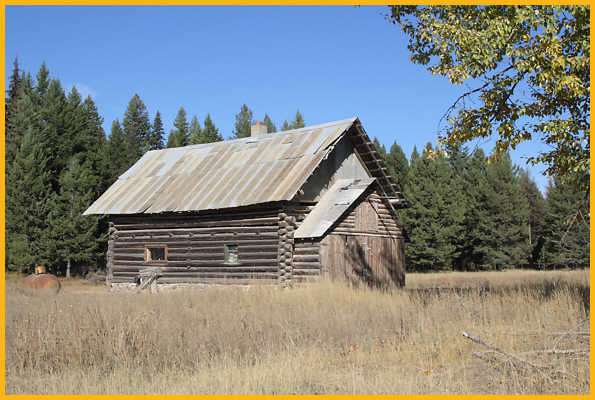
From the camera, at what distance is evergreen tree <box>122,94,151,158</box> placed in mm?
69125

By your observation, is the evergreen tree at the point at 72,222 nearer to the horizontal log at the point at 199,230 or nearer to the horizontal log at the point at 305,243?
the horizontal log at the point at 199,230

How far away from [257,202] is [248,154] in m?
4.94

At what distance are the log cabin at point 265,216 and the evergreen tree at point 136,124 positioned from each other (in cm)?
4430

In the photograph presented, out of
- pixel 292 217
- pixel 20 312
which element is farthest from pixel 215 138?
pixel 20 312

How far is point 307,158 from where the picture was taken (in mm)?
21859

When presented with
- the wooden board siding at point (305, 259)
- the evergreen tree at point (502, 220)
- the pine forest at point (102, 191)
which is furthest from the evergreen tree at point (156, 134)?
the wooden board siding at point (305, 259)

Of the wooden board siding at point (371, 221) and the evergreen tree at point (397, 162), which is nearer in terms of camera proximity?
the wooden board siding at point (371, 221)

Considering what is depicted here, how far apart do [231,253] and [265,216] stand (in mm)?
2429

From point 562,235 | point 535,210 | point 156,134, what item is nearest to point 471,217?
point 562,235

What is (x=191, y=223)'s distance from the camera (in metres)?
23.2

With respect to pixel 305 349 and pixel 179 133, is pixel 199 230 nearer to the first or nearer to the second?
pixel 305 349

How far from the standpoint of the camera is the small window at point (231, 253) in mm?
22297

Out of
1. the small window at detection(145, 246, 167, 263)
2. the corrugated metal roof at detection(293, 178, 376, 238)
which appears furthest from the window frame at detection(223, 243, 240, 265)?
the small window at detection(145, 246, 167, 263)

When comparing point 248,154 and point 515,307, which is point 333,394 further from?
point 248,154
